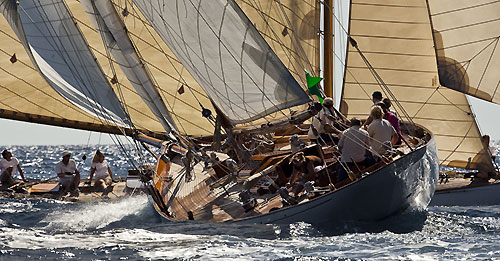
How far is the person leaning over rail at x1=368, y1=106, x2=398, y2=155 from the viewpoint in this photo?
535 inches

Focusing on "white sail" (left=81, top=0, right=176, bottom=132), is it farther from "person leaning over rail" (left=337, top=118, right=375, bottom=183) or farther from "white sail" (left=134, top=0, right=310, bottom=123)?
"person leaning over rail" (left=337, top=118, right=375, bottom=183)

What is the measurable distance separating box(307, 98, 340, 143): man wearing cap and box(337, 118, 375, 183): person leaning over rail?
3.37 feet

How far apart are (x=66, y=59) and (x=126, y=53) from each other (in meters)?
0.92

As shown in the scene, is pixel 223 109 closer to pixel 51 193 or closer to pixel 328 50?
pixel 51 193

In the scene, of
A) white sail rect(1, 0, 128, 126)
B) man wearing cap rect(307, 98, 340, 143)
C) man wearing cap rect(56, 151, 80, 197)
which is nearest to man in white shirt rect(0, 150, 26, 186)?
man wearing cap rect(56, 151, 80, 197)

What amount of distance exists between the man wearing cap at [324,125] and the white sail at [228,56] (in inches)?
33.4

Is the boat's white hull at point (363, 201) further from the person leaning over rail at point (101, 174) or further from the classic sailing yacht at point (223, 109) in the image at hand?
the person leaning over rail at point (101, 174)

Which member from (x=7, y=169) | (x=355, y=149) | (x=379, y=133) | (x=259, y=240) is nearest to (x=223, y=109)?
(x=355, y=149)

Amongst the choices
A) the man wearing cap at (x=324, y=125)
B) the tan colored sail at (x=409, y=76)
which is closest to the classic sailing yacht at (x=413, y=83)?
the tan colored sail at (x=409, y=76)

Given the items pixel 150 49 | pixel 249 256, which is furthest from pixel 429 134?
pixel 150 49

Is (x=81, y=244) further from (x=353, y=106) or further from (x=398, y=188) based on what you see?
(x=353, y=106)

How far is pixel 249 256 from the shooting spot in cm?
1120

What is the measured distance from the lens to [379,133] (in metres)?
13.6

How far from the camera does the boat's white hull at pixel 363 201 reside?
1259 cm
